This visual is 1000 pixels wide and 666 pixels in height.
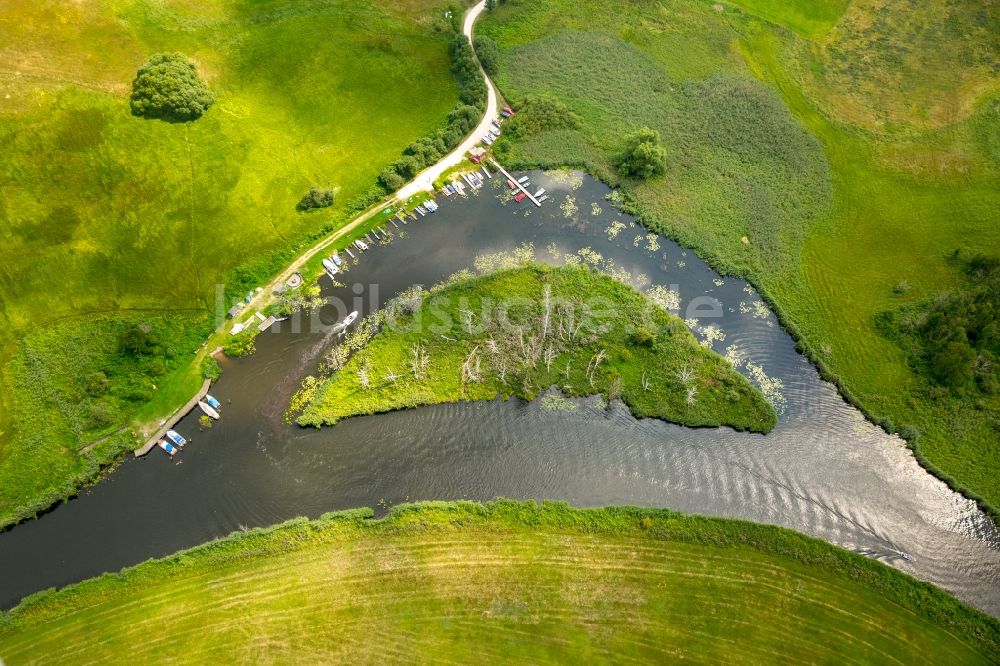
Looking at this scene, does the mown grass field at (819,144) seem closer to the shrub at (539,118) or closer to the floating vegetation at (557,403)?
the shrub at (539,118)

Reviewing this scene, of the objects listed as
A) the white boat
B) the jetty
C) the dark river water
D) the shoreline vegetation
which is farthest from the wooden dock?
the white boat

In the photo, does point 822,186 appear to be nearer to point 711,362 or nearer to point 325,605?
point 711,362

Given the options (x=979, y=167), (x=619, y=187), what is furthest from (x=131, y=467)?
(x=979, y=167)

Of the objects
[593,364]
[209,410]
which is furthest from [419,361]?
[209,410]

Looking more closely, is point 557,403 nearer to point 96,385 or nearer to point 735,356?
point 735,356

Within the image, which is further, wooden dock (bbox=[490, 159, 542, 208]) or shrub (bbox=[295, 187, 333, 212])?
wooden dock (bbox=[490, 159, 542, 208])

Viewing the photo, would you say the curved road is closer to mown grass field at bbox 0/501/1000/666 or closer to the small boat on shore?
the small boat on shore
